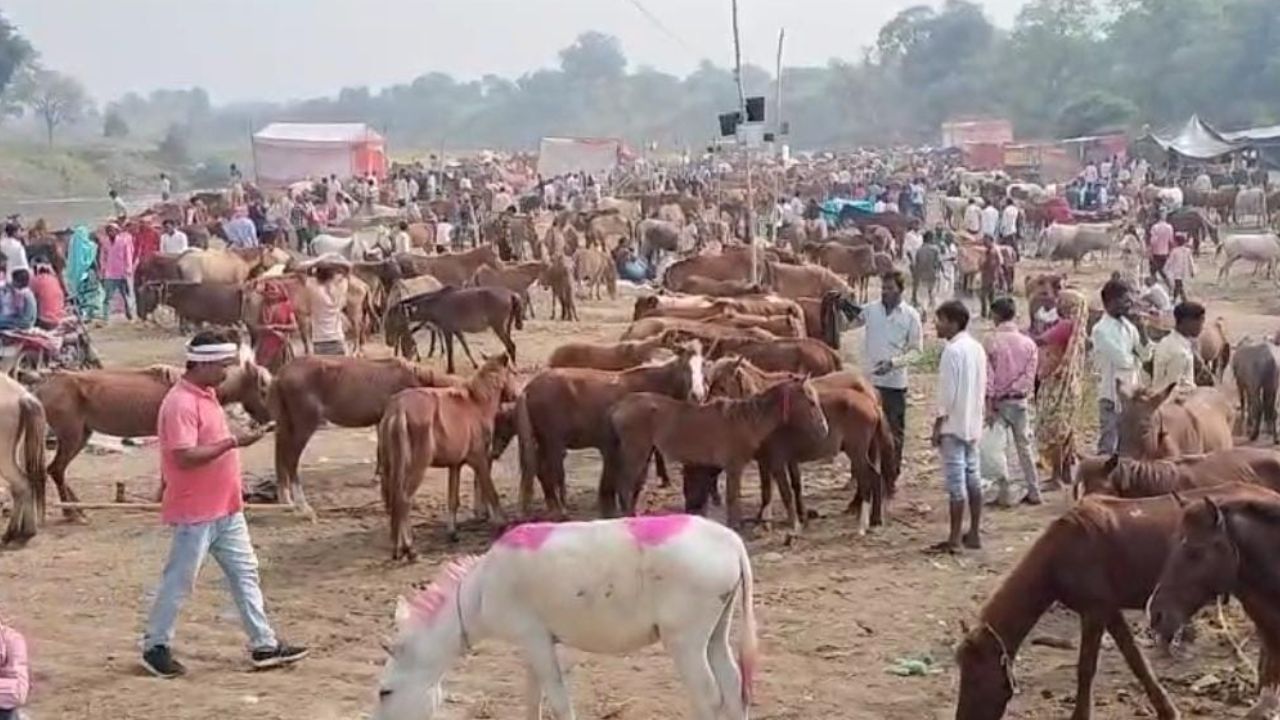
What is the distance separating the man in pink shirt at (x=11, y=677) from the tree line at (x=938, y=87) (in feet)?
124

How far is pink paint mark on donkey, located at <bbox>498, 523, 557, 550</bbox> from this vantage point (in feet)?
24.0

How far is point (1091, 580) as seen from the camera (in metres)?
7.86

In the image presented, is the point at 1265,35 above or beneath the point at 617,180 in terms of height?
above

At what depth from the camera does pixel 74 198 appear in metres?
68.6

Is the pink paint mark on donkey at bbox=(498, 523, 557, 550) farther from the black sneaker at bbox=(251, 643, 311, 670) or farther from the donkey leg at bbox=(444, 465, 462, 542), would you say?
the donkey leg at bbox=(444, 465, 462, 542)

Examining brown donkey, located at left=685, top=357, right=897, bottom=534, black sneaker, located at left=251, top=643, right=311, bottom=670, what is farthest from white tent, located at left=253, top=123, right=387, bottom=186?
black sneaker, located at left=251, top=643, right=311, bottom=670

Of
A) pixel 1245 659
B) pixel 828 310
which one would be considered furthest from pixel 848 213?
pixel 1245 659

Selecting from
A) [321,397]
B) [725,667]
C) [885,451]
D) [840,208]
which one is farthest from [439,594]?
[840,208]

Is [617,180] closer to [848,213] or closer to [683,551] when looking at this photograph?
[848,213]

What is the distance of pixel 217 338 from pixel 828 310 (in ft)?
33.8

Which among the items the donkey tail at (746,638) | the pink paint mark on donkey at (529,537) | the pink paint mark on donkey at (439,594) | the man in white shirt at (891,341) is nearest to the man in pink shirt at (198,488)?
the pink paint mark on donkey at (439,594)

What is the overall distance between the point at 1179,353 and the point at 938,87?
9731cm

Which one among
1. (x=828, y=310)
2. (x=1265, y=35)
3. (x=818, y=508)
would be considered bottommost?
(x=818, y=508)

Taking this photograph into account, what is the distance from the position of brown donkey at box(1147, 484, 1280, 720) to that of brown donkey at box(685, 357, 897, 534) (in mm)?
4900
